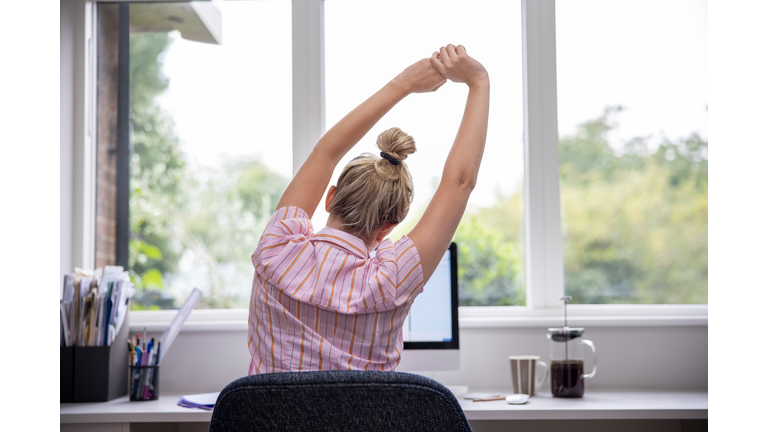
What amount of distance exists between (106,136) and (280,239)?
1824 millimetres

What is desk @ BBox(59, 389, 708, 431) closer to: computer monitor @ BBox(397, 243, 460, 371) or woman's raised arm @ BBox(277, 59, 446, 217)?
computer monitor @ BBox(397, 243, 460, 371)

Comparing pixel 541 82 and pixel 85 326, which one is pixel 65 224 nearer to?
pixel 85 326

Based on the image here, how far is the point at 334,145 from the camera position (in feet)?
3.73

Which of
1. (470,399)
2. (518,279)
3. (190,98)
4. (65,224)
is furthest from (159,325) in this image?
(518,279)

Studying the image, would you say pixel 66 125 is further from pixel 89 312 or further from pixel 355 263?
pixel 355 263

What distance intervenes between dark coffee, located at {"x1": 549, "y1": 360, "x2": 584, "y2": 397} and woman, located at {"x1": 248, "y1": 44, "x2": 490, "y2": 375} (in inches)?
41.1

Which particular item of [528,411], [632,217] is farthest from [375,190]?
[632,217]

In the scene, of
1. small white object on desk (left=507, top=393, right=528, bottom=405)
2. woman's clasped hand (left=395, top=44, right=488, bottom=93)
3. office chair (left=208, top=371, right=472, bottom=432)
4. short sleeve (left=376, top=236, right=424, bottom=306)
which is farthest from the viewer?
small white object on desk (left=507, top=393, right=528, bottom=405)

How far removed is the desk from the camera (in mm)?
1589

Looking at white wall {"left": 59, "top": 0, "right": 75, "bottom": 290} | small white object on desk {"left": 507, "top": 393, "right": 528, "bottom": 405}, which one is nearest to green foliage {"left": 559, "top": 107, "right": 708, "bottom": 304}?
small white object on desk {"left": 507, "top": 393, "right": 528, "bottom": 405}

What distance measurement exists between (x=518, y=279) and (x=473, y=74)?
131 cm

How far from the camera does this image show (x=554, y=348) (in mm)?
1982

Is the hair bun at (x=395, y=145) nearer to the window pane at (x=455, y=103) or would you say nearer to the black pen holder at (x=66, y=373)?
the window pane at (x=455, y=103)

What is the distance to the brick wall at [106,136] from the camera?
2.40 m
